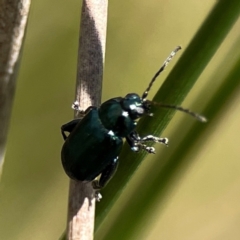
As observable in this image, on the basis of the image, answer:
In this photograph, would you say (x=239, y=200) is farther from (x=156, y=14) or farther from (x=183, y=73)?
(x=183, y=73)

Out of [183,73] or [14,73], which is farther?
[14,73]

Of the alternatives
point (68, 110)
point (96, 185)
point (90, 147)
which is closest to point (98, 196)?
point (96, 185)

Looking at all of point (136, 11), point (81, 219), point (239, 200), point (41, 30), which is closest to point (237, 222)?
point (239, 200)

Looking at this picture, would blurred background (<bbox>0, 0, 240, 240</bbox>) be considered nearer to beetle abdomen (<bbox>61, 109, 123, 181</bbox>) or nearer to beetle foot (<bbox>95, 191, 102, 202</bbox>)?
beetle abdomen (<bbox>61, 109, 123, 181</bbox>)

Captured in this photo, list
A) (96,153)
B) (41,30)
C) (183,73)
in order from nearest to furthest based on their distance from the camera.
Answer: (183,73), (96,153), (41,30)

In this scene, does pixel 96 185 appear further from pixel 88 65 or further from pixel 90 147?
pixel 88 65

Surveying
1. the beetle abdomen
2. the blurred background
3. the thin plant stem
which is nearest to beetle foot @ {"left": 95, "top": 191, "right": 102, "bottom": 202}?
the thin plant stem

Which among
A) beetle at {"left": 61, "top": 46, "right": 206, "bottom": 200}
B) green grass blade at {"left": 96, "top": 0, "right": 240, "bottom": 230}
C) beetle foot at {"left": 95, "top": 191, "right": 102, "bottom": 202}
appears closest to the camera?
green grass blade at {"left": 96, "top": 0, "right": 240, "bottom": 230}
